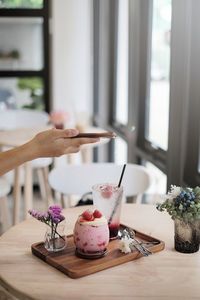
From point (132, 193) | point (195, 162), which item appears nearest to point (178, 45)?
point (195, 162)

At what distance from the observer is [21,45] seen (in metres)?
4.93

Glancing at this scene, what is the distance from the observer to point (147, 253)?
147 centimetres

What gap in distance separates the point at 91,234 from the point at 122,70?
301 centimetres

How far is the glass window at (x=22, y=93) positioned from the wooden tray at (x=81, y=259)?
11.6 feet

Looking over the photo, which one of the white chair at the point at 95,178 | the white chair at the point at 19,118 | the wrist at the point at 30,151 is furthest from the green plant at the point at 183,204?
the white chair at the point at 19,118

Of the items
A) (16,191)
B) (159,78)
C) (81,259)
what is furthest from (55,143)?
(16,191)

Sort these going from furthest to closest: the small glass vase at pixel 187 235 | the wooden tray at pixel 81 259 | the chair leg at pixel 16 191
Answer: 1. the chair leg at pixel 16 191
2. the small glass vase at pixel 187 235
3. the wooden tray at pixel 81 259

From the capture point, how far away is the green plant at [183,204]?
1405mm

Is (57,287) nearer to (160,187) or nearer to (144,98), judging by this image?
(160,187)

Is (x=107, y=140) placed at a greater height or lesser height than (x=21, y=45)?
lesser

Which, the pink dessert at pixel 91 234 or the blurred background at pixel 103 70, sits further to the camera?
the blurred background at pixel 103 70

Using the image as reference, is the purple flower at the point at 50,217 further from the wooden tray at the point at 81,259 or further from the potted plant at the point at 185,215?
the potted plant at the point at 185,215

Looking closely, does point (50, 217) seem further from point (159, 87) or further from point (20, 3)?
point (20, 3)

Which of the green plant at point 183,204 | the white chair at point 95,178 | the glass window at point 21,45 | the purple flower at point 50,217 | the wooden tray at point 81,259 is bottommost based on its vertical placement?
the white chair at point 95,178
